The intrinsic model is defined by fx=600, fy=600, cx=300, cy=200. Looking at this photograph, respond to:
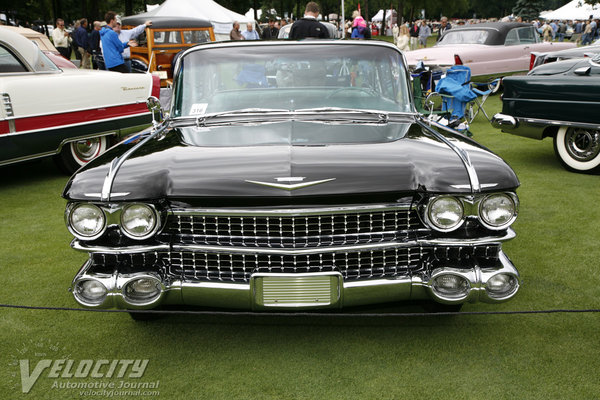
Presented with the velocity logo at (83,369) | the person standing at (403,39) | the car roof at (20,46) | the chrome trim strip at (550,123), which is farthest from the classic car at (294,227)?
the person standing at (403,39)

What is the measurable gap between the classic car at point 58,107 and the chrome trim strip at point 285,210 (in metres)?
4.14

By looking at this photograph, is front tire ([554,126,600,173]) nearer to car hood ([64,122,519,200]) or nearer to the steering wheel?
the steering wheel

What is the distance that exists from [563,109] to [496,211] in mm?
4465

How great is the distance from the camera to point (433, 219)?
9.34 feet

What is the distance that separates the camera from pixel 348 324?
3.47 m

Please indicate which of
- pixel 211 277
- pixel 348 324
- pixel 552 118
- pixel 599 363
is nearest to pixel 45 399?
pixel 211 277

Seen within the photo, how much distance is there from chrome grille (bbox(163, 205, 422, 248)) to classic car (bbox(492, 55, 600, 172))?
4574mm

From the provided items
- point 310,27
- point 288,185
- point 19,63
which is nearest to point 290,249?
point 288,185

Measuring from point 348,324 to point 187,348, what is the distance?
0.92 metres

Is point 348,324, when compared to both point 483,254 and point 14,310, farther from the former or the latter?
point 14,310

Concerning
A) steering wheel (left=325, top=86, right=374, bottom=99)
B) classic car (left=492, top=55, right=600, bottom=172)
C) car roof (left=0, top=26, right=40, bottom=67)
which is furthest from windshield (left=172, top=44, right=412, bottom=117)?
car roof (left=0, top=26, right=40, bottom=67)

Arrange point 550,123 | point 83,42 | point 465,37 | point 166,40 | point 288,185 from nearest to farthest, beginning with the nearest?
1. point 288,185
2. point 550,123
3. point 465,37
4. point 83,42
5. point 166,40

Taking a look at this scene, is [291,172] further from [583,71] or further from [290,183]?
[583,71]

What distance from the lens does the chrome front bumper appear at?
109 inches
